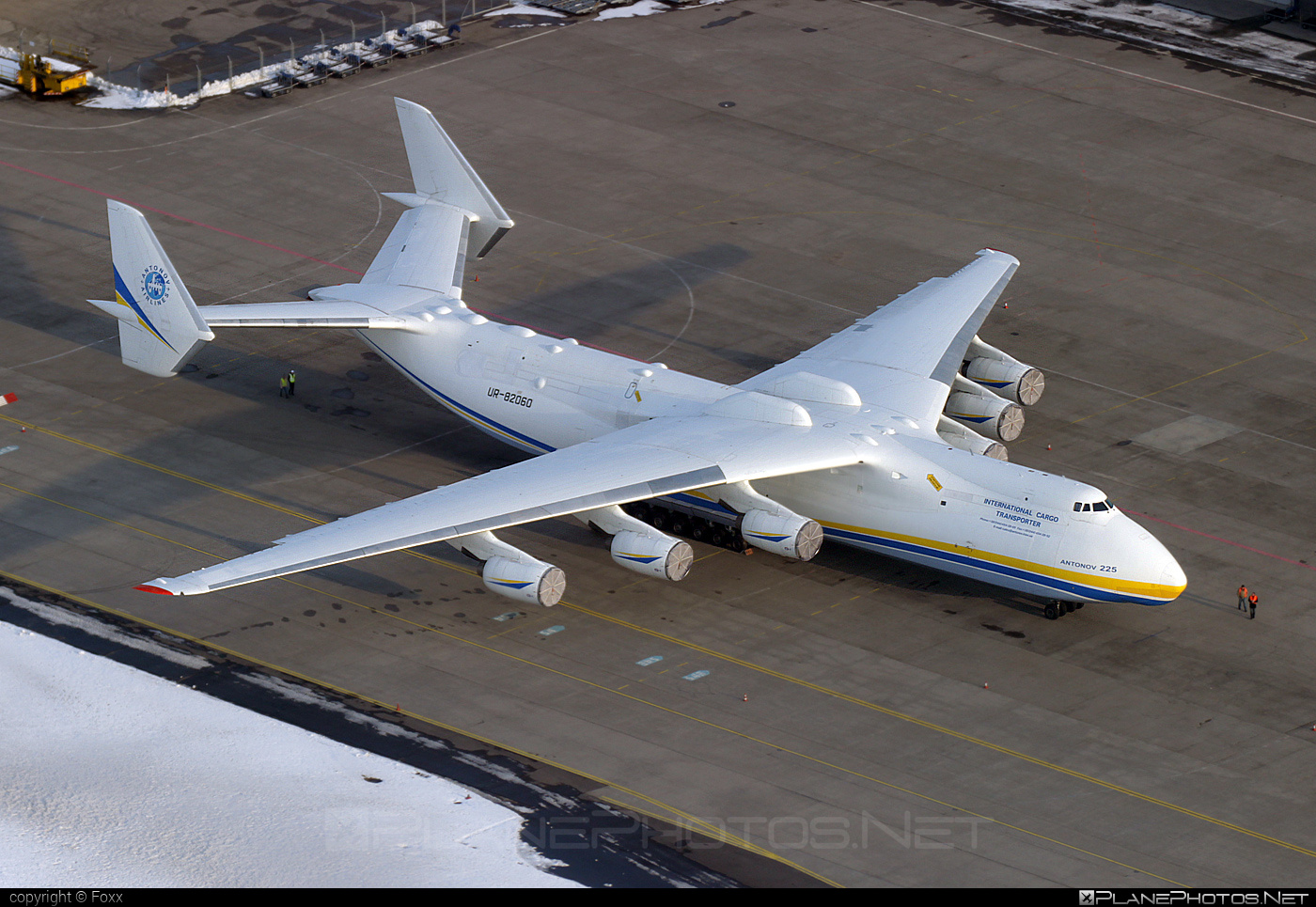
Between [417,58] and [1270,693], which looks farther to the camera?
[417,58]

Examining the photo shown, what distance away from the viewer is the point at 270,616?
57.2m

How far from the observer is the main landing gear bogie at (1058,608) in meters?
58.7

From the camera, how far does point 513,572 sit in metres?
55.8

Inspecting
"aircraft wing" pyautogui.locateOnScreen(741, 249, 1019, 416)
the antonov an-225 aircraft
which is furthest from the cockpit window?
"aircraft wing" pyautogui.locateOnScreen(741, 249, 1019, 416)

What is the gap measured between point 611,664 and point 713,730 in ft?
14.6

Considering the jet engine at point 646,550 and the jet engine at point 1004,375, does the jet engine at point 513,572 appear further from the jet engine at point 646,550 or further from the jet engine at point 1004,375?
the jet engine at point 1004,375

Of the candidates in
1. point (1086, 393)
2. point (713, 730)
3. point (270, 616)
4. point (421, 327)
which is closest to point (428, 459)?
point (421, 327)

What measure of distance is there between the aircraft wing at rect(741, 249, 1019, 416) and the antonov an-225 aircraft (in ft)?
0.34

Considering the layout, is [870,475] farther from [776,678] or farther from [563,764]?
[563,764]

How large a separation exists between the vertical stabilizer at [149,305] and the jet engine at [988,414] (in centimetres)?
2645
